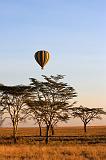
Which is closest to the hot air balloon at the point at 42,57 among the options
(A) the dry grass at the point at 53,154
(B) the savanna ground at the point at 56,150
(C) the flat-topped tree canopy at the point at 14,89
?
(B) the savanna ground at the point at 56,150

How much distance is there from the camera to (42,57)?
44750 mm

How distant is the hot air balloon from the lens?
146 ft

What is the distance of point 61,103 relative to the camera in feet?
189

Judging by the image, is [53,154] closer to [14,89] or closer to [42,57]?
[42,57]

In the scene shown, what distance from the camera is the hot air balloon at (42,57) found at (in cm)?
4453

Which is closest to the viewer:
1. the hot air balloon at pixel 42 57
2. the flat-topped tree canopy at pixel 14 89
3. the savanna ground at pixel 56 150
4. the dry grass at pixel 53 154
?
the dry grass at pixel 53 154

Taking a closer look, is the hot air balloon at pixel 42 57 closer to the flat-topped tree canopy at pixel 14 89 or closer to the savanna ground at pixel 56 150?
the savanna ground at pixel 56 150

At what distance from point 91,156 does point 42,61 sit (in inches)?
776

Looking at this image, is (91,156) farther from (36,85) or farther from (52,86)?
(36,85)

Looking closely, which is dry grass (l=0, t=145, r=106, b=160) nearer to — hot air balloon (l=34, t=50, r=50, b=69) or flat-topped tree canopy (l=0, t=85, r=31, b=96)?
hot air balloon (l=34, t=50, r=50, b=69)

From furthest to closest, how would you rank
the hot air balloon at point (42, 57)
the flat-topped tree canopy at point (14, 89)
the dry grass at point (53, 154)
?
1. the flat-topped tree canopy at point (14, 89)
2. the hot air balloon at point (42, 57)
3. the dry grass at point (53, 154)

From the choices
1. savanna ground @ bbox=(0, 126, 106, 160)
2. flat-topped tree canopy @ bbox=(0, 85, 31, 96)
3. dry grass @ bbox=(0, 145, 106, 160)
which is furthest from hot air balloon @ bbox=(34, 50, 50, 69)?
flat-topped tree canopy @ bbox=(0, 85, 31, 96)

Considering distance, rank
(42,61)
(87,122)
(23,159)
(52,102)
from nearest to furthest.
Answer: (23,159) < (42,61) < (52,102) < (87,122)

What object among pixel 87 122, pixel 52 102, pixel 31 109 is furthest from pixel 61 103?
pixel 87 122
